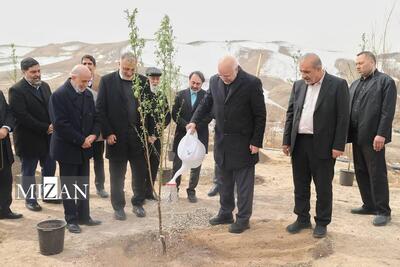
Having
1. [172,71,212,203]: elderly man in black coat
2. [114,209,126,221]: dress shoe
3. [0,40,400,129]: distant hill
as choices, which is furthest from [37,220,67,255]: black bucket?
[0,40,400,129]: distant hill

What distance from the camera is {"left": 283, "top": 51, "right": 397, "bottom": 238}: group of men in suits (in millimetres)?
4082

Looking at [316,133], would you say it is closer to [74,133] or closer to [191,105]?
Result: [191,105]

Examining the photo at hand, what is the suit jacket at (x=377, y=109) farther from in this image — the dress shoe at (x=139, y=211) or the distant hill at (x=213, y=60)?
the distant hill at (x=213, y=60)

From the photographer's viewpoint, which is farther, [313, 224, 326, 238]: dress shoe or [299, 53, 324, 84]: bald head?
[313, 224, 326, 238]: dress shoe

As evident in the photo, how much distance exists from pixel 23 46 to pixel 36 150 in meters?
49.3

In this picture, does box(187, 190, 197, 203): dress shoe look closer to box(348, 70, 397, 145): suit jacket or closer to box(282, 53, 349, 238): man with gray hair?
box(282, 53, 349, 238): man with gray hair

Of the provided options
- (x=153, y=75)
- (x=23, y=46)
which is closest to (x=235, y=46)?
(x=23, y=46)

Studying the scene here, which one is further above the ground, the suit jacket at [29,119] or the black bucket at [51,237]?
the suit jacket at [29,119]

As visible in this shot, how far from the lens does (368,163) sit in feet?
15.9

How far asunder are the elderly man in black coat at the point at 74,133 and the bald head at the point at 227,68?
1.37 m

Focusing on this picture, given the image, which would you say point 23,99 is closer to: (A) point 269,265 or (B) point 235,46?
(A) point 269,265

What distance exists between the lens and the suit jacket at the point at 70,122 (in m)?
4.27

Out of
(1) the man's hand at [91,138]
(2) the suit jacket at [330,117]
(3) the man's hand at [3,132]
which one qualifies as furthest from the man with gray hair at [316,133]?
(3) the man's hand at [3,132]

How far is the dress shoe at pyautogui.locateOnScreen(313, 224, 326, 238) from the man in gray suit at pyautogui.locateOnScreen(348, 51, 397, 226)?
0.83 metres
